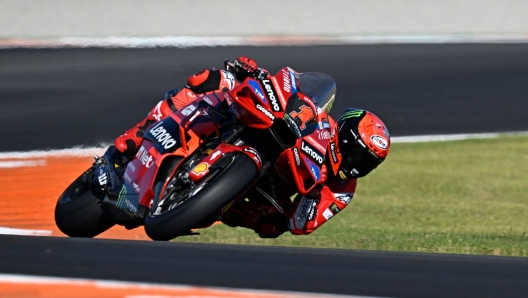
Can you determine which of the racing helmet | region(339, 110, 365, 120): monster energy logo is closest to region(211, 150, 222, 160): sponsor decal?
the racing helmet

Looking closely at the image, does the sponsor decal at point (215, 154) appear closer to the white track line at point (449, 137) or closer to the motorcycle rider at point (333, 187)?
the motorcycle rider at point (333, 187)

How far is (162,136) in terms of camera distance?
5973 mm

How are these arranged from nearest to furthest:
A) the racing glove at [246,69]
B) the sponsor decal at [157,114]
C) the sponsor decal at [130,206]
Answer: the sponsor decal at [130,206] → the racing glove at [246,69] → the sponsor decal at [157,114]

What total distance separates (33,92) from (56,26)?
2092 millimetres

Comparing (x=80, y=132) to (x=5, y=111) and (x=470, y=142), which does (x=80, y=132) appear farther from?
(x=470, y=142)

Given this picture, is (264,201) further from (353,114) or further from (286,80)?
(286,80)

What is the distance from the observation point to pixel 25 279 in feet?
13.4

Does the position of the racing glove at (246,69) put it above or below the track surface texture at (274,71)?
above

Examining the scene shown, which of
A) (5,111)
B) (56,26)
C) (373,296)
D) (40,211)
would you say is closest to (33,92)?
(5,111)

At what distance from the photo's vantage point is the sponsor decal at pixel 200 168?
5297 millimetres

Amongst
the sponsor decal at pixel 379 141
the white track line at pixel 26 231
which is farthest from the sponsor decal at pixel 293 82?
the white track line at pixel 26 231

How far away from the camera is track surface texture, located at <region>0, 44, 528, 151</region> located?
33.9 feet

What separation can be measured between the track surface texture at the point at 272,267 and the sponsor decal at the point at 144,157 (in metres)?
0.96

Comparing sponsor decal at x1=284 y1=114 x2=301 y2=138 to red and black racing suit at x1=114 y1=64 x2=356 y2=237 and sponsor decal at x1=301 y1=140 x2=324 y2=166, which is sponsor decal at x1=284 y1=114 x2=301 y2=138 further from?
red and black racing suit at x1=114 y1=64 x2=356 y2=237
